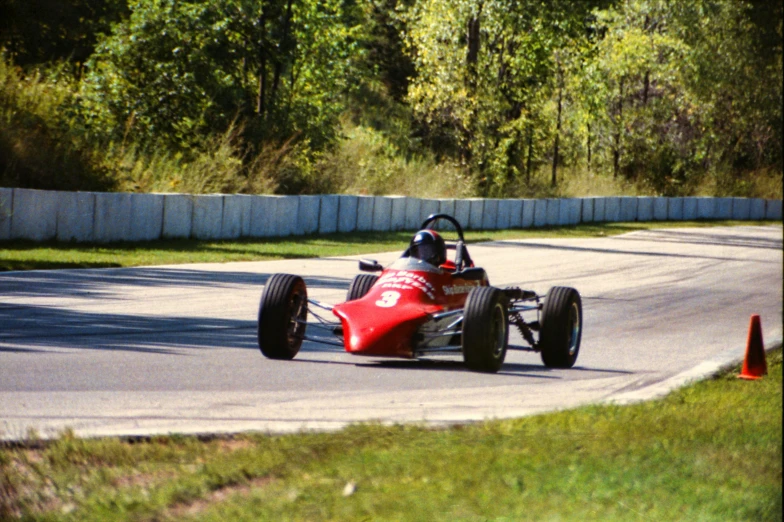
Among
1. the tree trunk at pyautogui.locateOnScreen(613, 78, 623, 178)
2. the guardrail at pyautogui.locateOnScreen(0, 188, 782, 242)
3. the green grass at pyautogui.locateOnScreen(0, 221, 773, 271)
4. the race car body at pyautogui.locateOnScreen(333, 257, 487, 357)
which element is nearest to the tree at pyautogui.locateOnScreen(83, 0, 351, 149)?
the guardrail at pyautogui.locateOnScreen(0, 188, 782, 242)

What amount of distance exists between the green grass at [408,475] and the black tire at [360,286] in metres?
3.77

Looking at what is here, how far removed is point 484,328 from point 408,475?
12.0 feet

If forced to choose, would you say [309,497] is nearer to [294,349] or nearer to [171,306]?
[294,349]

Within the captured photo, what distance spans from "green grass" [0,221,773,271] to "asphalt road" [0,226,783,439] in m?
0.73

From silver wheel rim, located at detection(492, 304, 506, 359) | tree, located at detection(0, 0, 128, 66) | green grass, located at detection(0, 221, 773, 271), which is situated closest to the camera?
silver wheel rim, located at detection(492, 304, 506, 359)

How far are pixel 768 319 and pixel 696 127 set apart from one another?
34.7 m

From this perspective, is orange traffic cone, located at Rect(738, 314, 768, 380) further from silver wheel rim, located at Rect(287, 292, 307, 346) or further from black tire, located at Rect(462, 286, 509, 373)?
silver wheel rim, located at Rect(287, 292, 307, 346)

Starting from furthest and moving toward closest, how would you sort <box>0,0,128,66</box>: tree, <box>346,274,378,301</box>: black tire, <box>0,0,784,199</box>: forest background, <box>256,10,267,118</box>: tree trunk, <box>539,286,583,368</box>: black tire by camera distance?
<box>256,10,267,118</box>: tree trunk < <box>0,0,784,199</box>: forest background < <box>0,0,128,66</box>: tree < <box>346,274,378,301</box>: black tire < <box>539,286,583,368</box>: black tire

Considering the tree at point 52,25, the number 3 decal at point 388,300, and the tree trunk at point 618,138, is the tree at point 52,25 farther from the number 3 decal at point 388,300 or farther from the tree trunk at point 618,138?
the tree trunk at point 618,138

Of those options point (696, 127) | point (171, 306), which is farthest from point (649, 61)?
point (171, 306)

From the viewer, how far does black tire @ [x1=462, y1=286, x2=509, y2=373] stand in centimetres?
→ 889

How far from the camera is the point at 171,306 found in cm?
1293

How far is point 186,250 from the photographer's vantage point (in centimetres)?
2008

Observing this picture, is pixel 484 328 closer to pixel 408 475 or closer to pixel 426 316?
pixel 426 316
